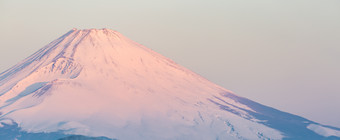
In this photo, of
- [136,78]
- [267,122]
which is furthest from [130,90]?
[267,122]

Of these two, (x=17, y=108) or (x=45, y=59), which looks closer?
(x=17, y=108)

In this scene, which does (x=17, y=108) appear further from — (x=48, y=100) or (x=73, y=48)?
(x=73, y=48)

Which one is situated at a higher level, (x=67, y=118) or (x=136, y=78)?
(x=136, y=78)

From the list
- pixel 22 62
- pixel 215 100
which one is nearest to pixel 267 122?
pixel 215 100

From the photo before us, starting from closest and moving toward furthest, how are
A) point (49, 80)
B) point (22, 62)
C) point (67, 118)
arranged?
point (67, 118), point (49, 80), point (22, 62)

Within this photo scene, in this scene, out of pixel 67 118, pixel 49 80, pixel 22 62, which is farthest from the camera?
pixel 22 62

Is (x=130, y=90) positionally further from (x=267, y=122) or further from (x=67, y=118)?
(x=267, y=122)
